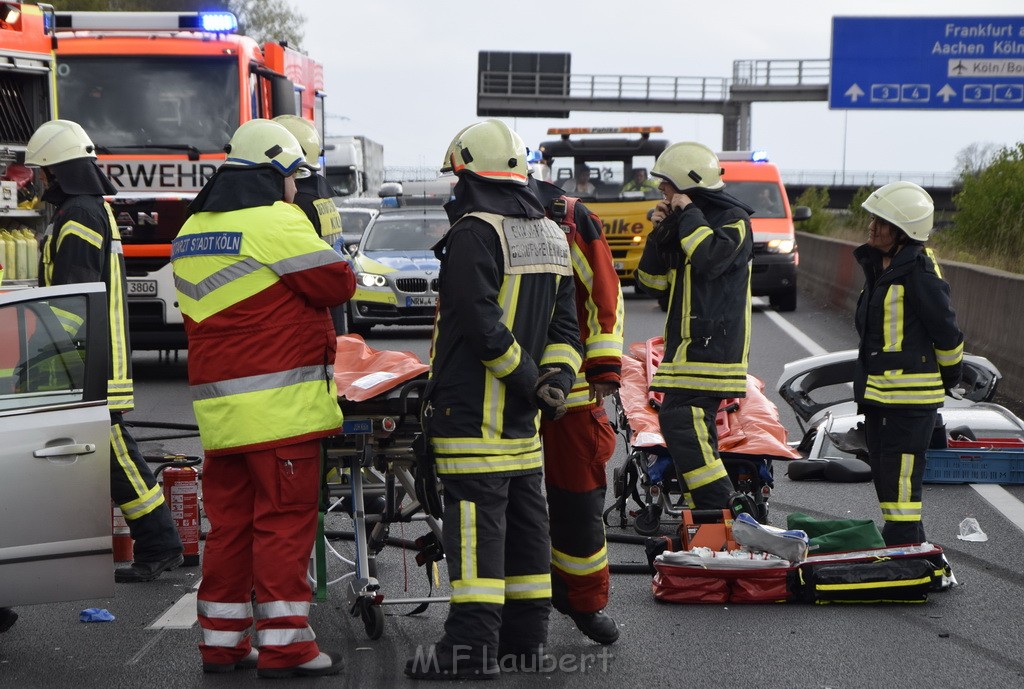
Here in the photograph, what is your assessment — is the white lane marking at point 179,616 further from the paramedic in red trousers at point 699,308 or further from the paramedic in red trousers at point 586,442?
the paramedic in red trousers at point 699,308

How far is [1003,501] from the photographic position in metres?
8.41

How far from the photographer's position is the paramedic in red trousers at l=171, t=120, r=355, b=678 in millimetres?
5207

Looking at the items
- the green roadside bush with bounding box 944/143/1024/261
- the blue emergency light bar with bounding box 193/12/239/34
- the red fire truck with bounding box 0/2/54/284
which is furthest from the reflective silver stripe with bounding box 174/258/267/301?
the green roadside bush with bounding box 944/143/1024/261

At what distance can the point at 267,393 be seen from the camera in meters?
5.21

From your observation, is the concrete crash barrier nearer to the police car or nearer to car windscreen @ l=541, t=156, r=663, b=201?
the police car

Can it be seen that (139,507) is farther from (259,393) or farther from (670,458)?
(670,458)

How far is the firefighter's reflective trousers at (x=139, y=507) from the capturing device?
261 inches

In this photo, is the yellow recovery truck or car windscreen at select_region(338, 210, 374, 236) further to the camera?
car windscreen at select_region(338, 210, 374, 236)

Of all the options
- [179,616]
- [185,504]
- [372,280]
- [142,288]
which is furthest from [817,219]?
[179,616]

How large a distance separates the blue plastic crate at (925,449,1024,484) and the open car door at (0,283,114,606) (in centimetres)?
533

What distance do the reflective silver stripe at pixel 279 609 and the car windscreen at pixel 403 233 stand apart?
13.4m

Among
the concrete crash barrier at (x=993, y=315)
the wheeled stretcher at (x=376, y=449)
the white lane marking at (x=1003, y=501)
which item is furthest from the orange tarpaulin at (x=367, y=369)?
the concrete crash barrier at (x=993, y=315)

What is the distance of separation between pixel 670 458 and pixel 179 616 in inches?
106

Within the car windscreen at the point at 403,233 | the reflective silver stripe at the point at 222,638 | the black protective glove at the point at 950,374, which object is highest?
the black protective glove at the point at 950,374
